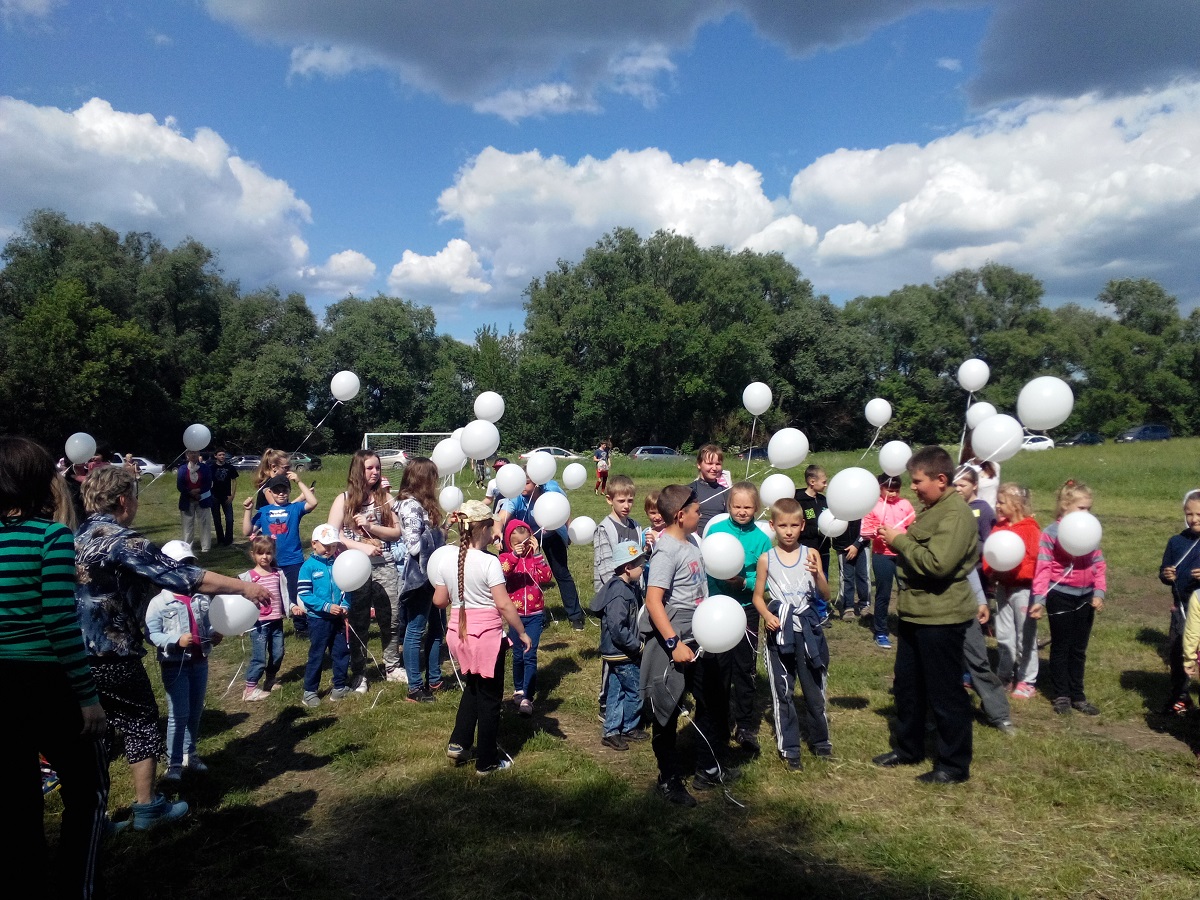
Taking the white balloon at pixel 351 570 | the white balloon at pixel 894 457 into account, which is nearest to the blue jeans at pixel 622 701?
the white balloon at pixel 351 570

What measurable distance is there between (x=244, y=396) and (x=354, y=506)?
146 feet

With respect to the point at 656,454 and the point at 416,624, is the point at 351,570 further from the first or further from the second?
the point at 656,454

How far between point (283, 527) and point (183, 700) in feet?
8.37

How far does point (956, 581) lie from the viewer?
4520 mm

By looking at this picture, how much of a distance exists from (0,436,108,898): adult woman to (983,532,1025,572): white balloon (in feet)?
18.4

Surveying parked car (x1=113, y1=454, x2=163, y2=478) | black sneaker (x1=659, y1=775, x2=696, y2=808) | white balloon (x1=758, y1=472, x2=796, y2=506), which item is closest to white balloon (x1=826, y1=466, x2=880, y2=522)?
white balloon (x1=758, y1=472, x2=796, y2=506)

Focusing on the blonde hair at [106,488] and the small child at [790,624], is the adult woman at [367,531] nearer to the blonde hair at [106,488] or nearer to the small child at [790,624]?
the blonde hair at [106,488]

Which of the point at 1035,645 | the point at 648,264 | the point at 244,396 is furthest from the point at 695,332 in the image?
the point at 1035,645

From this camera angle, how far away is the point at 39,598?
2.82 metres

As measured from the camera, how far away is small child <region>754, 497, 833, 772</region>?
483 centimetres

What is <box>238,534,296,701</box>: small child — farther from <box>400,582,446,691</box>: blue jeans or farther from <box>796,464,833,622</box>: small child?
<box>796,464,833,622</box>: small child

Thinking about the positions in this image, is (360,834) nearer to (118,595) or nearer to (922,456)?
(118,595)

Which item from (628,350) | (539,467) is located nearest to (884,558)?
(539,467)

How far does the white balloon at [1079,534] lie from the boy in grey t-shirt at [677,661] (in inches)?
111
